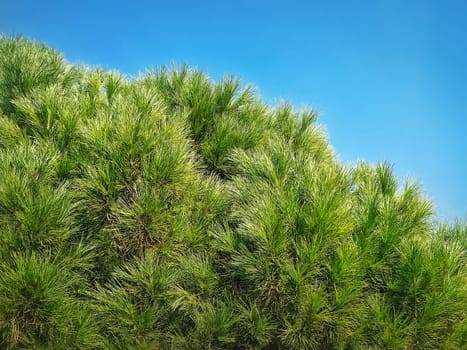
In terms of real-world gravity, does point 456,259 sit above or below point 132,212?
above

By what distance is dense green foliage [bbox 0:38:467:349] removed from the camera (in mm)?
3068

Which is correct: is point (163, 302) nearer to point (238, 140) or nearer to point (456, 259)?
point (238, 140)

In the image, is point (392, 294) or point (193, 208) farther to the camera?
point (193, 208)

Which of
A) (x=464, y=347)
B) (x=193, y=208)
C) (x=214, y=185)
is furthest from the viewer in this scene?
(x=214, y=185)

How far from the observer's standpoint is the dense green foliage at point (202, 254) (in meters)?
3.07

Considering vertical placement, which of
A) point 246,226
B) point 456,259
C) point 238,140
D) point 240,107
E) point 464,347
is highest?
point 240,107

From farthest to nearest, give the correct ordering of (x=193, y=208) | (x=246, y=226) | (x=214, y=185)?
1. (x=214, y=185)
2. (x=193, y=208)
3. (x=246, y=226)

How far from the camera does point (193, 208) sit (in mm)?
3613

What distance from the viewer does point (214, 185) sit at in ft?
12.7

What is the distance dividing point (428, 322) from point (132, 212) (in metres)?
2.01

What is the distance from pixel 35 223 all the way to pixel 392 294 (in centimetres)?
234

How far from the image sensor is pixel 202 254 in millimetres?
3404

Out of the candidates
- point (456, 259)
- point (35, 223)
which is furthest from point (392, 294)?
point (35, 223)

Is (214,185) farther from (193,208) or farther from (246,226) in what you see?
(246,226)
